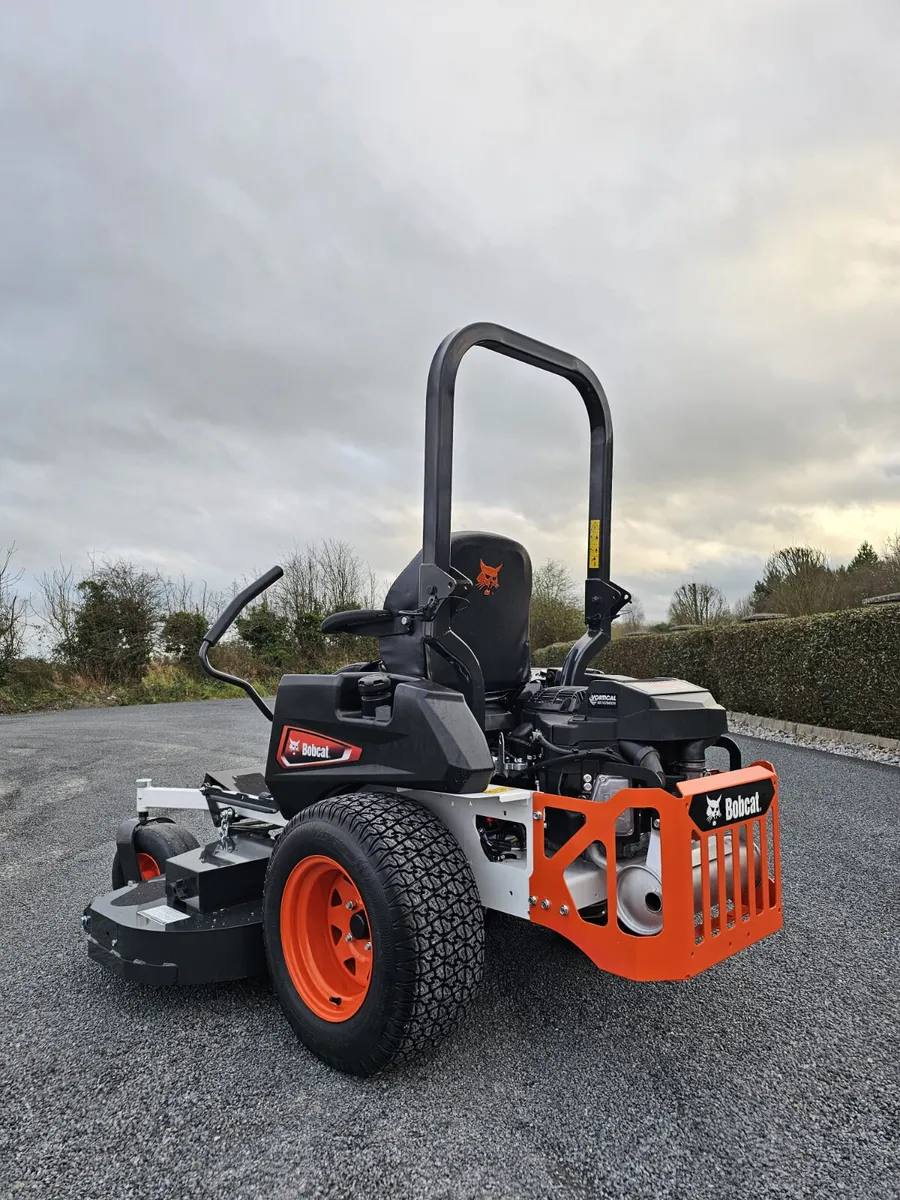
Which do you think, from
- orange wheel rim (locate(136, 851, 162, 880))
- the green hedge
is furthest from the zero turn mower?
the green hedge

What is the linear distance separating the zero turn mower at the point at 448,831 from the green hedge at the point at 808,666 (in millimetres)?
7210

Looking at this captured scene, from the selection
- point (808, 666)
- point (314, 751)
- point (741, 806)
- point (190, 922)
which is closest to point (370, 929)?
point (314, 751)

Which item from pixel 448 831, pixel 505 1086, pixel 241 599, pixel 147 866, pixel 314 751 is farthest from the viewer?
pixel 147 866

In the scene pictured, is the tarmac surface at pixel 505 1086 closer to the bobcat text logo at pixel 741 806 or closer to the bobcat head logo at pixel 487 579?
the bobcat text logo at pixel 741 806

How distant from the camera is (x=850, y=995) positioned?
2.99 meters

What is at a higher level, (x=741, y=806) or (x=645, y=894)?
(x=741, y=806)

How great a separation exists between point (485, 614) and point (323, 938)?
4.29ft

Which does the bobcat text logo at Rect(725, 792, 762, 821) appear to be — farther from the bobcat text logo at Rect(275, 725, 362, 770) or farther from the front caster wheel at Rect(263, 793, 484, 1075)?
the bobcat text logo at Rect(275, 725, 362, 770)

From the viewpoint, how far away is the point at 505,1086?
2.31 m

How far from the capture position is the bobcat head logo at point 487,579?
123 inches

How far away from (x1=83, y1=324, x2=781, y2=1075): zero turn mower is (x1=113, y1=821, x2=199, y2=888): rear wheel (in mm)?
361

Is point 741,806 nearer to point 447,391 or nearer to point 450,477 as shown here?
point 450,477

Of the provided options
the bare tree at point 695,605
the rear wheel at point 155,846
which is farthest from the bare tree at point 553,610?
the rear wheel at point 155,846

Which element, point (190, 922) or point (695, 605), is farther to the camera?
point (695, 605)
